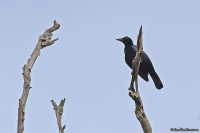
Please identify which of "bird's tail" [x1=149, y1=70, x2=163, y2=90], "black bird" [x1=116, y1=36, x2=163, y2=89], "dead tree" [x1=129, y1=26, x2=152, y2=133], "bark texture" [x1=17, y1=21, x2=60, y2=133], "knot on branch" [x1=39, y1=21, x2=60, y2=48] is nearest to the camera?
"bark texture" [x1=17, y1=21, x2=60, y2=133]

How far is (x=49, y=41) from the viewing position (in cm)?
559

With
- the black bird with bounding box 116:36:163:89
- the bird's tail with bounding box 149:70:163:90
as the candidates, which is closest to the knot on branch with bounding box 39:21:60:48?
the black bird with bounding box 116:36:163:89

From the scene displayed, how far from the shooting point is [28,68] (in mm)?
4973

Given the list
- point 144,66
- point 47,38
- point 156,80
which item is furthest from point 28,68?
point 156,80

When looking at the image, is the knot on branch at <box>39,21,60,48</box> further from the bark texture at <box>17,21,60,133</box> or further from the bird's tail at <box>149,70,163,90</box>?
the bird's tail at <box>149,70,163,90</box>

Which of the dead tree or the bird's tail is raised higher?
the bird's tail

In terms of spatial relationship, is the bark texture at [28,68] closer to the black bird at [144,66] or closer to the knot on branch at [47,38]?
the knot on branch at [47,38]

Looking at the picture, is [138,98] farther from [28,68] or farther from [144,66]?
[144,66]

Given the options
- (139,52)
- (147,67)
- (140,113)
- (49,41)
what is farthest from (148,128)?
(147,67)

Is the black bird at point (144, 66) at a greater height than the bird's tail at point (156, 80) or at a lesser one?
greater

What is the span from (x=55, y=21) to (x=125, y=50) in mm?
2770

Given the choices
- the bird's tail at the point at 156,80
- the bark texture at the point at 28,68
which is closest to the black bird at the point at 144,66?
the bird's tail at the point at 156,80

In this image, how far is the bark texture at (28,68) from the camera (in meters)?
4.52

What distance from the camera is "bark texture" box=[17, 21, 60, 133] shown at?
4.52 meters
